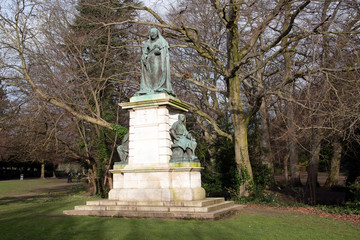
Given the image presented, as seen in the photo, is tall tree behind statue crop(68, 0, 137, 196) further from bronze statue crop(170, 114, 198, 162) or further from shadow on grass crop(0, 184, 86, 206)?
bronze statue crop(170, 114, 198, 162)

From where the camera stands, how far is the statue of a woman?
11859 mm

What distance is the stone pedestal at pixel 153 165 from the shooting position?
10516 millimetres

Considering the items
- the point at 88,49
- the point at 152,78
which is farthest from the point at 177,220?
the point at 88,49

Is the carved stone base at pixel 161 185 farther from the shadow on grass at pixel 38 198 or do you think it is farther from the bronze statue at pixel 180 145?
the shadow on grass at pixel 38 198

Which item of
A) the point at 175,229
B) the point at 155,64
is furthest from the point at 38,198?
the point at 175,229

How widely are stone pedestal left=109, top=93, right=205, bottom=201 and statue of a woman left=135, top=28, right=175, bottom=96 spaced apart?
750 millimetres

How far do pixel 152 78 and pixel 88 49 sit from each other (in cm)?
1167

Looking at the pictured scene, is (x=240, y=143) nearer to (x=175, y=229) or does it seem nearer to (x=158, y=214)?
(x=158, y=214)

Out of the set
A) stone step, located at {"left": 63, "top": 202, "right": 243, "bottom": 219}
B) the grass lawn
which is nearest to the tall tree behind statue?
stone step, located at {"left": 63, "top": 202, "right": 243, "bottom": 219}

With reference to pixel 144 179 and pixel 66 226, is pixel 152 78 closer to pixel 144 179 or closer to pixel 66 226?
pixel 144 179

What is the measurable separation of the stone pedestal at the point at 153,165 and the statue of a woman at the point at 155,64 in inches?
29.5

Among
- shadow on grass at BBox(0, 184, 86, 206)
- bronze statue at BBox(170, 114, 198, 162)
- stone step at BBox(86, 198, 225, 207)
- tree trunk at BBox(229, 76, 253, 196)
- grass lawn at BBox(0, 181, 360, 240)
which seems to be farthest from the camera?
shadow on grass at BBox(0, 184, 86, 206)

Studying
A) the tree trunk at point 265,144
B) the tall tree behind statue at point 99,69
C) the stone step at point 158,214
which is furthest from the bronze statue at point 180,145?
A: the tree trunk at point 265,144

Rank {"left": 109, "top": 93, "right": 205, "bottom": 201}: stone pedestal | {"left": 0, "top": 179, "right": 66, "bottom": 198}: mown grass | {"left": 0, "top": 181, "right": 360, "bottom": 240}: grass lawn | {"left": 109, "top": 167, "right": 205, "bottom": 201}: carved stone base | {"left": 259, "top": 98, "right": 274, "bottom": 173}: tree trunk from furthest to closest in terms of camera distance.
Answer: {"left": 0, "top": 179, "right": 66, "bottom": 198}: mown grass
{"left": 259, "top": 98, "right": 274, "bottom": 173}: tree trunk
{"left": 109, "top": 93, "right": 205, "bottom": 201}: stone pedestal
{"left": 109, "top": 167, "right": 205, "bottom": 201}: carved stone base
{"left": 0, "top": 181, "right": 360, "bottom": 240}: grass lawn
